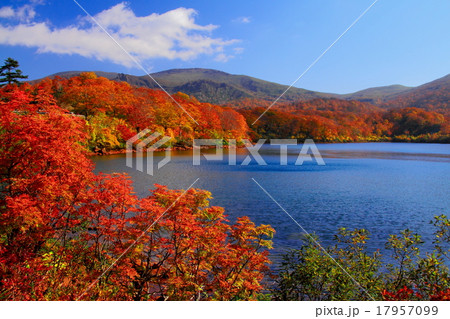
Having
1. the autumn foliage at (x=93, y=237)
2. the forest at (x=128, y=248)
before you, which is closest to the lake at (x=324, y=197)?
the forest at (x=128, y=248)

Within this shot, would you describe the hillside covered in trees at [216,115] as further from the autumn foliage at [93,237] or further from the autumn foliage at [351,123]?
the autumn foliage at [93,237]

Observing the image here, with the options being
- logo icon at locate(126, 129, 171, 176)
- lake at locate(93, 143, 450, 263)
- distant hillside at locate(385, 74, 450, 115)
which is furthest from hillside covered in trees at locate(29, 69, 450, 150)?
lake at locate(93, 143, 450, 263)

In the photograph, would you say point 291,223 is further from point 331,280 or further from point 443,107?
point 443,107

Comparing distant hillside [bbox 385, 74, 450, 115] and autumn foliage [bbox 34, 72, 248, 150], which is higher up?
distant hillside [bbox 385, 74, 450, 115]

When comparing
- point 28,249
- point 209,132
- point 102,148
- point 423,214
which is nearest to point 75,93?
point 102,148

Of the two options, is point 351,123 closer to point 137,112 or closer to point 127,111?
point 137,112

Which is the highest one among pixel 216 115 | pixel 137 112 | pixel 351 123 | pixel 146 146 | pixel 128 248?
pixel 351 123

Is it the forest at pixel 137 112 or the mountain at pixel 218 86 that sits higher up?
the mountain at pixel 218 86

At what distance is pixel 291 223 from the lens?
10.8m

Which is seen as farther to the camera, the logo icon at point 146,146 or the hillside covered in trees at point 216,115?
the logo icon at point 146,146

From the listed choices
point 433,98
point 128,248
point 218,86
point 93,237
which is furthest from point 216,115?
point 433,98

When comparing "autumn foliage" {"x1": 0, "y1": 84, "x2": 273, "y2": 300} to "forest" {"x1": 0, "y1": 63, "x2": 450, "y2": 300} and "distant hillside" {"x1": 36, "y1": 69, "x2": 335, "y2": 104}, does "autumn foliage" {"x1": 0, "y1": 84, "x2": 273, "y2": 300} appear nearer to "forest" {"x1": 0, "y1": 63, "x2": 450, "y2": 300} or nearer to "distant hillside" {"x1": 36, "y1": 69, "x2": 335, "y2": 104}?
"forest" {"x1": 0, "y1": 63, "x2": 450, "y2": 300}
